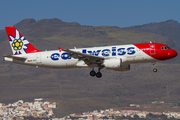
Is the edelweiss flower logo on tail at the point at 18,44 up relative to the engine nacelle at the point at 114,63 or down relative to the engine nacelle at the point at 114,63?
up

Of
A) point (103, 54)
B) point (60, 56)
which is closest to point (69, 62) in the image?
point (60, 56)

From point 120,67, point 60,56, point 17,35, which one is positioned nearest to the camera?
point 120,67

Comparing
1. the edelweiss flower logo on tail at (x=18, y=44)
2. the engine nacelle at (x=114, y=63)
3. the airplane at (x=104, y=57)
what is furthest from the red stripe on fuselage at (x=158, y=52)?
the edelweiss flower logo on tail at (x=18, y=44)

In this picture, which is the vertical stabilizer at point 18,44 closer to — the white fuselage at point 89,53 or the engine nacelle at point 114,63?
the white fuselage at point 89,53

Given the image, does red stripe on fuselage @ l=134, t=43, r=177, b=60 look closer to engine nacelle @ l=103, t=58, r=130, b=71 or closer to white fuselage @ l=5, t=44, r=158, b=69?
white fuselage @ l=5, t=44, r=158, b=69

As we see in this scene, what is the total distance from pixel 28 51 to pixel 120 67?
19566 mm

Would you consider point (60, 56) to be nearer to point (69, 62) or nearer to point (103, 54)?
point (69, 62)

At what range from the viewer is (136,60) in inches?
2346

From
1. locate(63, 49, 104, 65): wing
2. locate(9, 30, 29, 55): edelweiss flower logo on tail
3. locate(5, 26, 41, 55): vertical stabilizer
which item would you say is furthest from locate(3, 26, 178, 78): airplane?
locate(9, 30, 29, 55): edelweiss flower logo on tail

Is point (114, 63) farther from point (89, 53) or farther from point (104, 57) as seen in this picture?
point (89, 53)

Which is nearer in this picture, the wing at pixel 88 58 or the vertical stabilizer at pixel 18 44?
the wing at pixel 88 58

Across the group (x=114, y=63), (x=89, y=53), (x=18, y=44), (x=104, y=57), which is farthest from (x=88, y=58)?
(x=18, y=44)

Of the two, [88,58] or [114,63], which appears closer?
[114,63]

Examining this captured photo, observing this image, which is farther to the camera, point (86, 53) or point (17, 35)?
point (17, 35)
